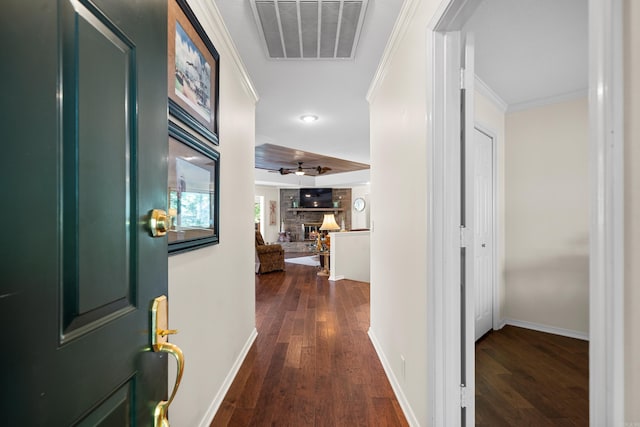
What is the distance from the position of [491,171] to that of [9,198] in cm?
345

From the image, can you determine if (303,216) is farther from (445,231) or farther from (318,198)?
(445,231)

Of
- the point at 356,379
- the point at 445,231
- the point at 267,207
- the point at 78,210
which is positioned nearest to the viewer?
the point at 78,210

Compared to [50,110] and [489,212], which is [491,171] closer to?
[489,212]

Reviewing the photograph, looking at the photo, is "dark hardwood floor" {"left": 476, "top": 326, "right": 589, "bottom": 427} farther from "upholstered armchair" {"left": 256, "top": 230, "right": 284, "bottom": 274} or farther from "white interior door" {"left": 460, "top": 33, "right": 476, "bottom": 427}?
"upholstered armchair" {"left": 256, "top": 230, "right": 284, "bottom": 274}

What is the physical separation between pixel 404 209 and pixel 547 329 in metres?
2.54

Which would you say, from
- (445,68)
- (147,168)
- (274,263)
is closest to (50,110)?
(147,168)

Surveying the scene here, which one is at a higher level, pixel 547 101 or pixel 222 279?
pixel 547 101

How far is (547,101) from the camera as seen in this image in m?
2.91

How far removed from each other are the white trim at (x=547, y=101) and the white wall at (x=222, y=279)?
2860 mm

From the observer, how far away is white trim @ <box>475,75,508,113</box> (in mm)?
2635

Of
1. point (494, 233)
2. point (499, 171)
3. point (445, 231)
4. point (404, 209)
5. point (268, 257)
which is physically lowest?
point (268, 257)

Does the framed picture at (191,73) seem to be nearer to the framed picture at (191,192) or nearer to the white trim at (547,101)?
Result: the framed picture at (191,192)

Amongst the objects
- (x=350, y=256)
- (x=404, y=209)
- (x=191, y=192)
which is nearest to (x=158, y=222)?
(x=191, y=192)

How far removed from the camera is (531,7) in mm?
1666
